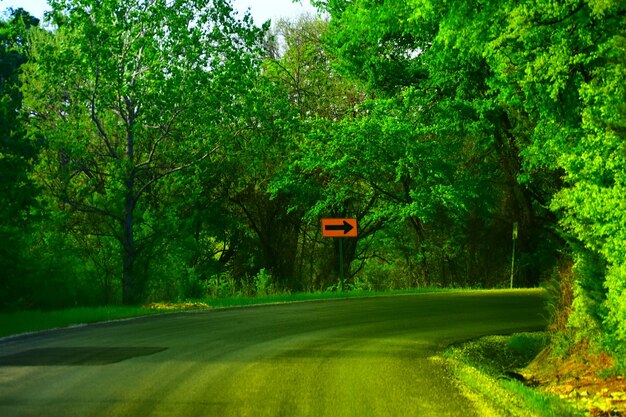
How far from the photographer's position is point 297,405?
31.9 ft

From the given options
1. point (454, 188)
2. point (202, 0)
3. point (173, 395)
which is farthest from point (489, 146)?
point (173, 395)

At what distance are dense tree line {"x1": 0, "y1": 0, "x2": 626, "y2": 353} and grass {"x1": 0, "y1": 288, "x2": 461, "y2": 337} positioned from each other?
5.30 ft

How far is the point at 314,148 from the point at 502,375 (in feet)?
91.4

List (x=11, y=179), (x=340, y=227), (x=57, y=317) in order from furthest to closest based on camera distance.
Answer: (x=340, y=227) → (x=11, y=179) → (x=57, y=317)

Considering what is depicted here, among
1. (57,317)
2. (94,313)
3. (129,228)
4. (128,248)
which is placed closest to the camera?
(57,317)

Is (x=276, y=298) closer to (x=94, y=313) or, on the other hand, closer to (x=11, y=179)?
(x=94, y=313)

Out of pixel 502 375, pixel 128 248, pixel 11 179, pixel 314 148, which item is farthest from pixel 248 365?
pixel 314 148

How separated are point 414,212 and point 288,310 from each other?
1480 cm

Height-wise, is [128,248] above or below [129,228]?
below

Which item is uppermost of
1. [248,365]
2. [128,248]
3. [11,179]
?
[11,179]

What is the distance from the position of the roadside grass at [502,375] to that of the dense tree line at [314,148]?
1247 millimetres

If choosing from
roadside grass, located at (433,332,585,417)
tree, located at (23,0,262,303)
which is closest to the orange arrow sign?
tree, located at (23,0,262,303)

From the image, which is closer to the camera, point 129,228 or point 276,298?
point 129,228

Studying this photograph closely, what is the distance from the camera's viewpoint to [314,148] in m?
39.8
